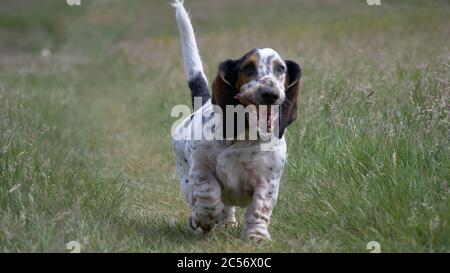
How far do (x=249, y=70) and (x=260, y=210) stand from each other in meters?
0.78

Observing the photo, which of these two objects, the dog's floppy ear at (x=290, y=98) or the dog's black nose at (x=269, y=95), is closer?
the dog's black nose at (x=269, y=95)

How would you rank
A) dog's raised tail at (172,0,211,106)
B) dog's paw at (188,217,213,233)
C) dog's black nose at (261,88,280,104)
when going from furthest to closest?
dog's raised tail at (172,0,211,106) < dog's paw at (188,217,213,233) < dog's black nose at (261,88,280,104)

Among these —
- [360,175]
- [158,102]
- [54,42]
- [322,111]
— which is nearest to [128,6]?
[54,42]

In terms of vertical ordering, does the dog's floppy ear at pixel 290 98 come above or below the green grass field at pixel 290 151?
above

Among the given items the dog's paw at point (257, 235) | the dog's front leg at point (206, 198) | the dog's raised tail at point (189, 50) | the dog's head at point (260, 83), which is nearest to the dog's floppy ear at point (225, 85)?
the dog's head at point (260, 83)

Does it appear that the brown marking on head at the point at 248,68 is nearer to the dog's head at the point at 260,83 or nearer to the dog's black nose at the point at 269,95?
the dog's head at the point at 260,83

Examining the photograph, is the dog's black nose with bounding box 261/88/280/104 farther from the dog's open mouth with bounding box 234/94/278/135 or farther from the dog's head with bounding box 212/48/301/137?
the dog's open mouth with bounding box 234/94/278/135

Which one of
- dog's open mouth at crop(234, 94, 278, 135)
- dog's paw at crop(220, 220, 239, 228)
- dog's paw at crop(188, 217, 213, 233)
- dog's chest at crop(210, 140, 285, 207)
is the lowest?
dog's paw at crop(220, 220, 239, 228)

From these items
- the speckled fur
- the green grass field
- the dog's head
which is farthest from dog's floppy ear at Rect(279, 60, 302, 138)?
the green grass field

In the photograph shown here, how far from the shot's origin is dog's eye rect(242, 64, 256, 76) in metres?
4.07

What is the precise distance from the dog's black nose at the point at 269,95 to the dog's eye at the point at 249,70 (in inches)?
7.7

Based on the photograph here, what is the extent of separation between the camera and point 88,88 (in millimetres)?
12969

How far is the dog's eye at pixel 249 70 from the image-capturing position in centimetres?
407
